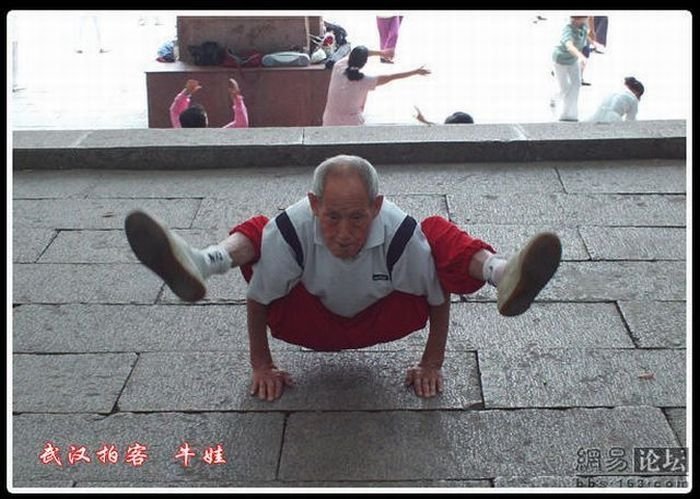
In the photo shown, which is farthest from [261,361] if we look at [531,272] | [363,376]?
[531,272]

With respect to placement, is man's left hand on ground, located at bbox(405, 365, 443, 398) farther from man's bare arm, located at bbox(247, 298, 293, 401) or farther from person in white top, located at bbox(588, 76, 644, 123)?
person in white top, located at bbox(588, 76, 644, 123)

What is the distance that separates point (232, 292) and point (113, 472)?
4.21ft

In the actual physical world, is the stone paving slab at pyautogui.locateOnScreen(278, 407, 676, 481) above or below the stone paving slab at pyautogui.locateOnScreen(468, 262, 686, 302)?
above

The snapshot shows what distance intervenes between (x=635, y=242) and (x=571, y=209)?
516 mm

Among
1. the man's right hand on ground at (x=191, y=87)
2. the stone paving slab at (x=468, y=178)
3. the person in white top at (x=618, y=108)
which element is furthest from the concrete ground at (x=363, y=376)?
the man's right hand on ground at (x=191, y=87)

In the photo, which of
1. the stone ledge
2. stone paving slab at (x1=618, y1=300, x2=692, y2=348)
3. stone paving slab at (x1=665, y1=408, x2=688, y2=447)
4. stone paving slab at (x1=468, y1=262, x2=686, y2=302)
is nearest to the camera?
stone paving slab at (x1=665, y1=408, x2=688, y2=447)

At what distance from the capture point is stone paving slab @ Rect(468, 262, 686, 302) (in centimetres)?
383

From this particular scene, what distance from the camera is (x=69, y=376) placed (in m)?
3.29

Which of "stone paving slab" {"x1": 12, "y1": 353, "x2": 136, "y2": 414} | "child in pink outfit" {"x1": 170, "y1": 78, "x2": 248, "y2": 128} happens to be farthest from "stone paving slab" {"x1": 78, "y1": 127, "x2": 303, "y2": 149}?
"stone paving slab" {"x1": 12, "y1": 353, "x2": 136, "y2": 414}

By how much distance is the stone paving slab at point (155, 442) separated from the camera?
2768 mm

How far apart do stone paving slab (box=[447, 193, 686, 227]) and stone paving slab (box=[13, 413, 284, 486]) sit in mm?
2029

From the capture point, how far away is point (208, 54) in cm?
890

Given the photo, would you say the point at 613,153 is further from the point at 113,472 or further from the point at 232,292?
the point at 113,472

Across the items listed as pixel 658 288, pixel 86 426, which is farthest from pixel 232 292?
pixel 658 288
